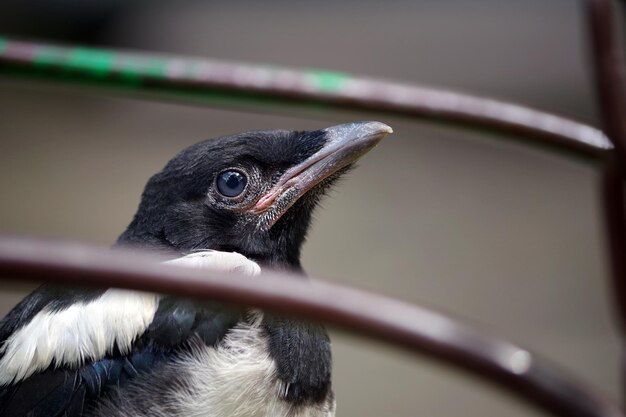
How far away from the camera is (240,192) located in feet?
6.23

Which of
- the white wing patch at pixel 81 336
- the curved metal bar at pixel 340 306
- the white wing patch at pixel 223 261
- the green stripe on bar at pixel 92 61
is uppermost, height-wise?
the green stripe on bar at pixel 92 61

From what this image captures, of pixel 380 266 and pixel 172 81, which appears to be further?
pixel 380 266

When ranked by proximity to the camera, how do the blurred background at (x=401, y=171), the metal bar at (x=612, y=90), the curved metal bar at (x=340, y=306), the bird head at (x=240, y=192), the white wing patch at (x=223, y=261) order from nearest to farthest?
the curved metal bar at (x=340, y=306), the metal bar at (x=612, y=90), the white wing patch at (x=223, y=261), the bird head at (x=240, y=192), the blurred background at (x=401, y=171)

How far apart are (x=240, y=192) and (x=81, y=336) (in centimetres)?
46

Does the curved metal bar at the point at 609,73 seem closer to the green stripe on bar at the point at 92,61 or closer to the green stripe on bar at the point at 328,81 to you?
the green stripe on bar at the point at 328,81

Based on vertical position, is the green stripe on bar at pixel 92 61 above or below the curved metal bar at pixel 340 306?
above

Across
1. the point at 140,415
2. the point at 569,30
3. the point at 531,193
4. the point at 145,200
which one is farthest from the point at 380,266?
the point at 140,415

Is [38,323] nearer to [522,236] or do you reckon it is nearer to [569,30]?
[522,236]

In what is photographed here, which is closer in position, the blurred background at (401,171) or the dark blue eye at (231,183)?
the dark blue eye at (231,183)

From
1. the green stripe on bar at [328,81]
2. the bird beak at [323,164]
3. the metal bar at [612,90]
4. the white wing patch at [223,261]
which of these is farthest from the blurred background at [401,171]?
the metal bar at [612,90]

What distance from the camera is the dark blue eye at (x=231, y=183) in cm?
189

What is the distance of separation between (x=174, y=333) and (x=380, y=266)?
145 inches

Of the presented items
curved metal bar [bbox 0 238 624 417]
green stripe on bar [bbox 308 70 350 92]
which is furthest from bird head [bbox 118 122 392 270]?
curved metal bar [bbox 0 238 624 417]

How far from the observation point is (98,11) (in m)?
6.64
